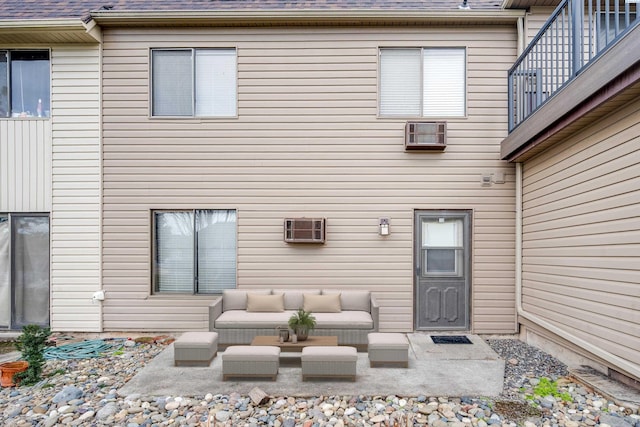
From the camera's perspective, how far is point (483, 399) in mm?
3549

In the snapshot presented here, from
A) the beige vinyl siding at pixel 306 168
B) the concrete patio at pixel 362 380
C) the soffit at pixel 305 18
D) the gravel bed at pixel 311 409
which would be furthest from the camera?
the beige vinyl siding at pixel 306 168

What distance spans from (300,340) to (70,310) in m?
3.87

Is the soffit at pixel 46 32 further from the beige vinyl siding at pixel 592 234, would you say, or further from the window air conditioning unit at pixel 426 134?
the beige vinyl siding at pixel 592 234

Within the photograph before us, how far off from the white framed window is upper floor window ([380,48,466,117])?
10.2 feet

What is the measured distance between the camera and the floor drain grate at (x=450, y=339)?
5.27 metres

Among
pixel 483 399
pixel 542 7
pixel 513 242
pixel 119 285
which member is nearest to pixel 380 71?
pixel 542 7

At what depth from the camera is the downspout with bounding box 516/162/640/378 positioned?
351 centimetres

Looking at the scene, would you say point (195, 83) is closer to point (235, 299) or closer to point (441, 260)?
point (235, 299)

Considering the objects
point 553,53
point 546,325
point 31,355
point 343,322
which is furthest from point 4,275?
point 553,53

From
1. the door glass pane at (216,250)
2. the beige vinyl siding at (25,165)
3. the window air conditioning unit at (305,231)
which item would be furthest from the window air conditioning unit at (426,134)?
the beige vinyl siding at (25,165)

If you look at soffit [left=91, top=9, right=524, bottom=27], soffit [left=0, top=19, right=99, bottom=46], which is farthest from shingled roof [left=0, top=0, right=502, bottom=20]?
soffit [left=0, top=19, right=99, bottom=46]

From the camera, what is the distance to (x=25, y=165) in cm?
580

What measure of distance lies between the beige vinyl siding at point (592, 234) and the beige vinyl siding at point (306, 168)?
0.76 metres

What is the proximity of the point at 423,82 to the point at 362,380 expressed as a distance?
4.39m
